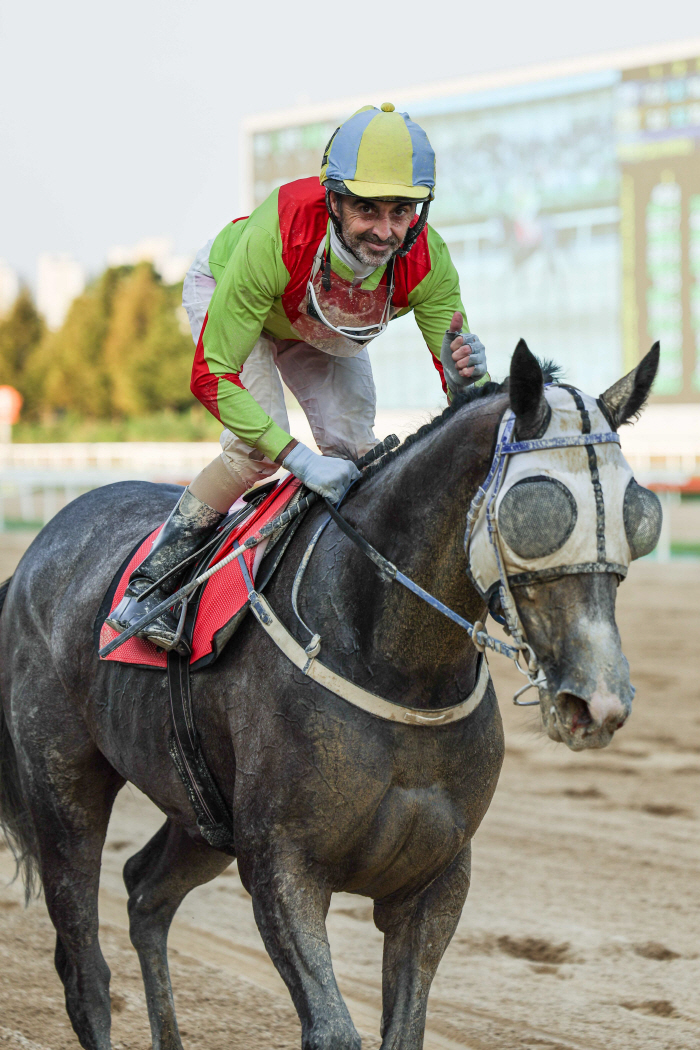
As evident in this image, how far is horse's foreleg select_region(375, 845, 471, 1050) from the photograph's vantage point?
2.54 metres

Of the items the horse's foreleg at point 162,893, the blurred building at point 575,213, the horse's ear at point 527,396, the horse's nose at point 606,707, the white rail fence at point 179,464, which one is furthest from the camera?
the blurred building at point 575,213

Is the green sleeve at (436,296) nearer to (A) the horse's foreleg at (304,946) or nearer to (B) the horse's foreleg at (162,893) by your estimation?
(A) the horse's foreleg at (304,946)

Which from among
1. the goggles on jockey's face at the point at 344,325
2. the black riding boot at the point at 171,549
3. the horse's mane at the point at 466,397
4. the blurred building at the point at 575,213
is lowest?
the black riding boot at the point at 171,549

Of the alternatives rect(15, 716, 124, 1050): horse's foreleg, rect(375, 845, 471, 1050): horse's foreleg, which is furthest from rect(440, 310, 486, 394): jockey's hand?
rect(15, 716, 124, 1050): horse's foreleg

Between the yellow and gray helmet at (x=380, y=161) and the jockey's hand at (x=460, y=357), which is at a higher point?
the yellow and gray helmet at (x=380, y=161)

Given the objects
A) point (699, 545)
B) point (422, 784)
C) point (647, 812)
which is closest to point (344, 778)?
point (422, 784)

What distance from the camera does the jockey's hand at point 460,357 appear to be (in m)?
2.51

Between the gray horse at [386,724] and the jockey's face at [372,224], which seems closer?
the gray horse at [386,724]

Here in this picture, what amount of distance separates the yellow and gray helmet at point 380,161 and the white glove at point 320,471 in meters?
0.55

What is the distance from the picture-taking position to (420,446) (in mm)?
2393

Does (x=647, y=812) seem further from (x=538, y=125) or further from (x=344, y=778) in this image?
(x=538, y=125)

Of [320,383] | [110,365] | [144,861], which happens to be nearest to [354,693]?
[320,383]

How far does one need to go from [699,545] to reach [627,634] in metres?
4.65

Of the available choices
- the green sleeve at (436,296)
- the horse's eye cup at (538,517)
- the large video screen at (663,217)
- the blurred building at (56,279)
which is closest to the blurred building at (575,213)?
the large video screen at (663,217)
